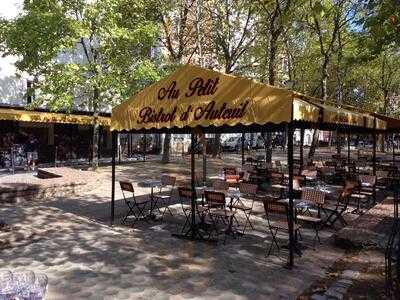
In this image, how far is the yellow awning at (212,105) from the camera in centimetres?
761

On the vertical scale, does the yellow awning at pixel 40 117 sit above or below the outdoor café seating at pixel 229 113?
above

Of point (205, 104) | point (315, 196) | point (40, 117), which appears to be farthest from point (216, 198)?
point (40, 117)

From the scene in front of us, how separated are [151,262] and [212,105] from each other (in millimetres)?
3060

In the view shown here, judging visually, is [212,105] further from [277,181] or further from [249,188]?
[277,181]

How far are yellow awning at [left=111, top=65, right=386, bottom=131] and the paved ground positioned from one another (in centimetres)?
245

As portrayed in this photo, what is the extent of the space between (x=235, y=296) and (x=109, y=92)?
58.6 feet

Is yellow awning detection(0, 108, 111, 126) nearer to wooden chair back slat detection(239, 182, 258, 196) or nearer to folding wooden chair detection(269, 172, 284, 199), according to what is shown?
folding wooden chair detection(269, 172, 284, 199)

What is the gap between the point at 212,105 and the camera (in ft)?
27.8

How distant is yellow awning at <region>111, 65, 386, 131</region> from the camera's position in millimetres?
7605

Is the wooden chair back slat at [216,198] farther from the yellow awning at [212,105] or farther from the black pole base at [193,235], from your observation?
the yellow awning at [212,105]

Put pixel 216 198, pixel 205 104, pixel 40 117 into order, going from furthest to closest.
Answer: pixel 40 117 → pixel 216 198 → pixel 205 104

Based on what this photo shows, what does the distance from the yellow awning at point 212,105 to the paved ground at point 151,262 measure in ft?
8.04

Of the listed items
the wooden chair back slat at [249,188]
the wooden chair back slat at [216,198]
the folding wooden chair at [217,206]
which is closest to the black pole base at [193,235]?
the folding wooden chair at [217,206]

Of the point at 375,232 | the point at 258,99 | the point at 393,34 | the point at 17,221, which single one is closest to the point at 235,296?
the point at 258,99
